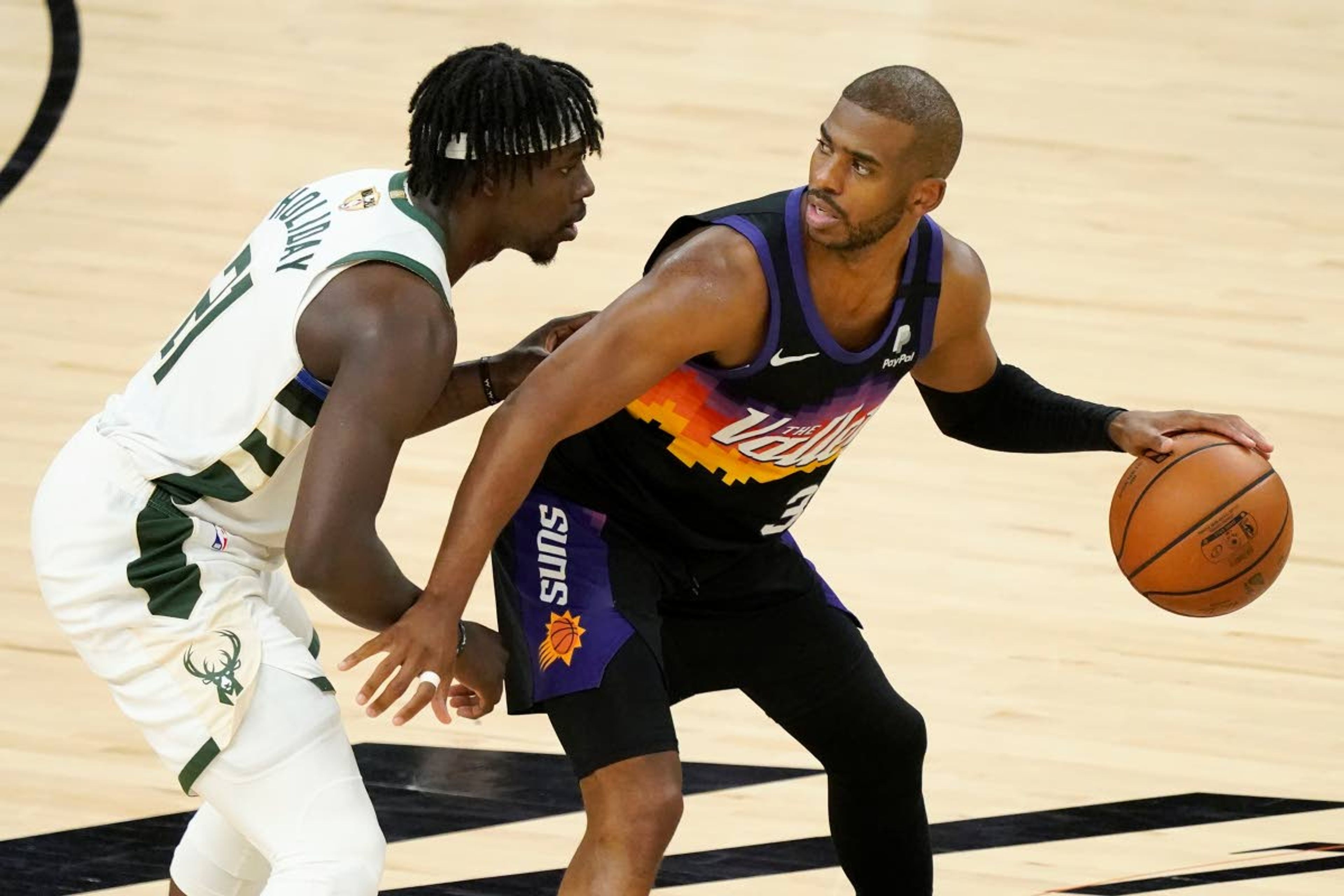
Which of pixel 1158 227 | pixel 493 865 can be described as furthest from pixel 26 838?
pixel 1158 227

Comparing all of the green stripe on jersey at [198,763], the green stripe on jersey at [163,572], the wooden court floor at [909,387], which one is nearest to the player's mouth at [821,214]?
the green stripe on jersey at [163,572]

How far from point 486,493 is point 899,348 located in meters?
0.75

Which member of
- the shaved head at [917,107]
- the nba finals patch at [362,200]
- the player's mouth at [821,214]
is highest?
the shaved head at [917,107]

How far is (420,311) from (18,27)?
20.3 feet

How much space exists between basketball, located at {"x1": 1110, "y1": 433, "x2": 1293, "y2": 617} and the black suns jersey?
52cm

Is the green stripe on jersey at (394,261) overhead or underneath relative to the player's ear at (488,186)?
underneath

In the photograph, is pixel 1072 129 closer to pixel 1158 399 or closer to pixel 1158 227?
pixel 1158 227

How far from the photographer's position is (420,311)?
9.19 ft

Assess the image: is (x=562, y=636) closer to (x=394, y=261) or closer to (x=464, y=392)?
(x=464, y=392)

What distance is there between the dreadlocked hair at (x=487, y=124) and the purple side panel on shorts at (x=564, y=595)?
59 centimetres

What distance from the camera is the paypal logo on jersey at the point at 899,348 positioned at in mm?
3238

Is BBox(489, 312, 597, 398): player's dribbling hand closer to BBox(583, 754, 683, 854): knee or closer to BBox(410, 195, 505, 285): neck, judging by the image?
BBox(410, 195, 505, 285): neck

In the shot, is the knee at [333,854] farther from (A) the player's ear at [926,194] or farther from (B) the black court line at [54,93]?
(B) the black court line at [54,93]

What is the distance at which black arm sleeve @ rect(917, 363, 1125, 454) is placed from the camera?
3.51 meters
